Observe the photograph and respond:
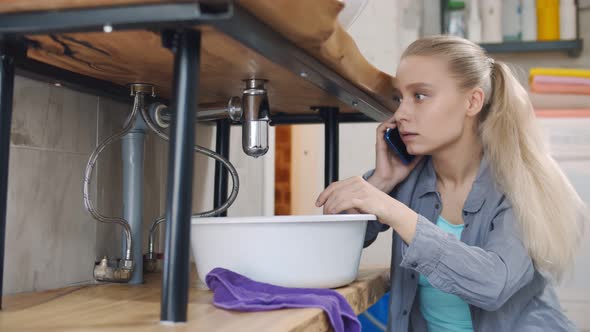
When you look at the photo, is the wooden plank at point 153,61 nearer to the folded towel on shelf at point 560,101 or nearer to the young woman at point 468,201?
the young woman at point 468,201

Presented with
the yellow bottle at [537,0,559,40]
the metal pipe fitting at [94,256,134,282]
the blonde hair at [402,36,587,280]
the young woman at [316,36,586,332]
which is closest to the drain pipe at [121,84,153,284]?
the metal pipe fitting at [94,256,134,282]

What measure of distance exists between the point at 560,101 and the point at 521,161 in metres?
1.06

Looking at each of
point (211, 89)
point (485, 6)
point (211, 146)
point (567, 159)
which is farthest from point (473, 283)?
point (485, 6)

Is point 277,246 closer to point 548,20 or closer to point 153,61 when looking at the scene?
point 153,61

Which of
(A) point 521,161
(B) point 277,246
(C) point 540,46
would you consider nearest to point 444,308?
(A) point 521,161

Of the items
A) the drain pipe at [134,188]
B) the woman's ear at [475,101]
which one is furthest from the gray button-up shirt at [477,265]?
the drain pipe at [134,188]

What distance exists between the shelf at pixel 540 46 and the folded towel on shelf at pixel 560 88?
31 centimetres

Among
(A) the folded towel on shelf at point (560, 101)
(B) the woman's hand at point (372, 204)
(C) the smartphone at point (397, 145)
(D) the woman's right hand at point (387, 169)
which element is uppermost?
(A) the folded towel on shelf at point (560, 101)

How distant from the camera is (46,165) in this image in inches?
37.1

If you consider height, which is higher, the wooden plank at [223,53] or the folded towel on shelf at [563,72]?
the folded towel on shelf at [563,72]

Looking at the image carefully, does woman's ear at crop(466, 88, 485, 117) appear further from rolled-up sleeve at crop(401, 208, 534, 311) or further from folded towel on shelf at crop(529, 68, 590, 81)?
folded towel on shelf at crop(529, 68, 590, 81)

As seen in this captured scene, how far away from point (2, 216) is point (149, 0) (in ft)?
1.15

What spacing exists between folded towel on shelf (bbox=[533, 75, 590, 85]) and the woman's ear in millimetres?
1010

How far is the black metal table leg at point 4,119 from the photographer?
73cm
